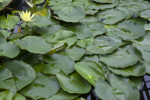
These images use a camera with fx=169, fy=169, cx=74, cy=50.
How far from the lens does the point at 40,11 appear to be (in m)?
1.98

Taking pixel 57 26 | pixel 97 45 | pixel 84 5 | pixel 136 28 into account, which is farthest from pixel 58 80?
pixel 84 5

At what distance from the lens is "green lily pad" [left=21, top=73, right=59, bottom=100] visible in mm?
1102

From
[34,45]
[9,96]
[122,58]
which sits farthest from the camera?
[122,58]

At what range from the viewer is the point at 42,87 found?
1.15 m

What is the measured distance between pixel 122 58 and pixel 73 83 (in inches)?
19.4

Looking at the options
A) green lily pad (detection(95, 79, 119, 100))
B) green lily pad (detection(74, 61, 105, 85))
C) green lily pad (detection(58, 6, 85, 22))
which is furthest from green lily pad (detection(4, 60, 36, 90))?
green lily pad (detection(58, 6, 85, 22))

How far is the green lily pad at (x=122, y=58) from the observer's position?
1.35 metres

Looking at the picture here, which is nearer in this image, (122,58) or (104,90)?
(104,90)

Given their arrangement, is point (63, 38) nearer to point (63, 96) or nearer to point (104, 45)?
point (104, 45)

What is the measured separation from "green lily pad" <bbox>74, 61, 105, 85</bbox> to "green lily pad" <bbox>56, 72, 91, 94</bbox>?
50 mm

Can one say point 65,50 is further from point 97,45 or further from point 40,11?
point 40,11

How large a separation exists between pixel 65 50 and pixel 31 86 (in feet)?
1.53

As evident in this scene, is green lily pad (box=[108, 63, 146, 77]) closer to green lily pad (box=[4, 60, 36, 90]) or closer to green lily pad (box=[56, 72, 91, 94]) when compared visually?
green lily pad (box=[56, 72, 91, 94])

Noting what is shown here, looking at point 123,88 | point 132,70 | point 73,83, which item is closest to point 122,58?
point 132,70
